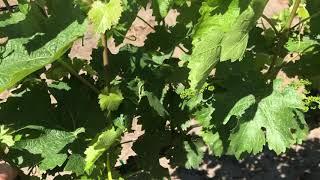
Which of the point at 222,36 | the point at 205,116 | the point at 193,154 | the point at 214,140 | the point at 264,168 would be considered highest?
the point at 222,36

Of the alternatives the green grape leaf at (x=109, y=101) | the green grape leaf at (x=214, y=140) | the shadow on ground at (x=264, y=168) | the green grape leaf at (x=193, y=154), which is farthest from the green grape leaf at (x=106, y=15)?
the shadow on ground at (x=264, y=168)

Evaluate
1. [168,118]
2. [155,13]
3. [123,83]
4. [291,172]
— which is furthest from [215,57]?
[291,172]

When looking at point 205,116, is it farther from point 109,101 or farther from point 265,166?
point 265,166

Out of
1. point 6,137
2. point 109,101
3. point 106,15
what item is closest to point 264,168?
A: point 109,101

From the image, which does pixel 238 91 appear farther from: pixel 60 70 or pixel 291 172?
pixel 291 172

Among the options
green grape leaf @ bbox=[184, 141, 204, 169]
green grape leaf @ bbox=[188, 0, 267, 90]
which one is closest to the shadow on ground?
green grape leaf @ bbox=[184, 141, 204, 169]

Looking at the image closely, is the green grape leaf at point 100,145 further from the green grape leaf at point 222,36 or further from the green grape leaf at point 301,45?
the green grape leaf at point 301,45

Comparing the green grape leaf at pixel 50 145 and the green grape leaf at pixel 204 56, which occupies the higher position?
the green grape leaf at pixel 204 56
